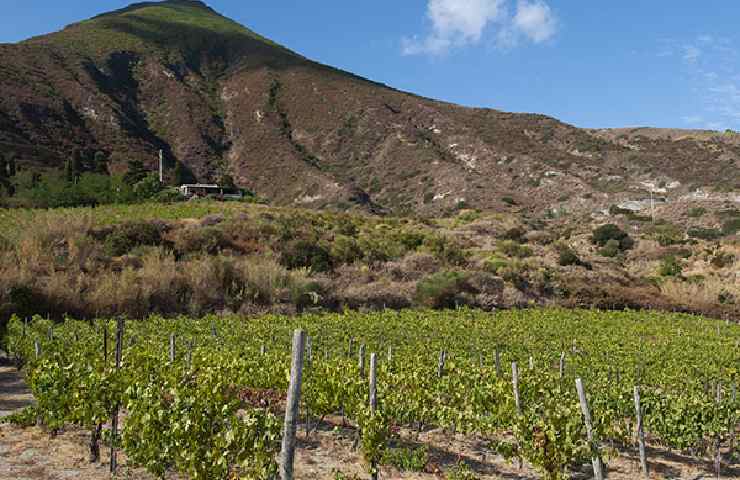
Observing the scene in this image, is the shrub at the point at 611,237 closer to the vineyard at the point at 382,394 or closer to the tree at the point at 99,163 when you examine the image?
the vineyard at the point at 382,394

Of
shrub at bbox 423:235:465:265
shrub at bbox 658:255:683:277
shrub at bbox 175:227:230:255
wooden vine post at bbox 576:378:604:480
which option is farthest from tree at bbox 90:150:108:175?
wooden vine post at bbox 576:378:604:480

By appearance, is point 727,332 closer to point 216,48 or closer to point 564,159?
point 564,159

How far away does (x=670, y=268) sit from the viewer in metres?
41.4

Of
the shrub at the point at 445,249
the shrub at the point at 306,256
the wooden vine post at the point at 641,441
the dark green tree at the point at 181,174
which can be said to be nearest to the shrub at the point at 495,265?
the shrub at the point at 445,249

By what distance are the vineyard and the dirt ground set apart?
10.7 inches

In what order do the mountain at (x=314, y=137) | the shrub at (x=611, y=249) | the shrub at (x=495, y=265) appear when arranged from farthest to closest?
1. the mountain at (x=314, y=137)
2. the shrub at (x=611, y=249)
3. the shrub at (x=495, y=265)

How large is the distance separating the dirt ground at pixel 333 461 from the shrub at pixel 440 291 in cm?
1949

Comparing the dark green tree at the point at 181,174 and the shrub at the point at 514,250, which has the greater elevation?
the dark green tree at the point at 181,174

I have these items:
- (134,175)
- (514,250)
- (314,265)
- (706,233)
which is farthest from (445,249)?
(134,175)

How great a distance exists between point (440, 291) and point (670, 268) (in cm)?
2081

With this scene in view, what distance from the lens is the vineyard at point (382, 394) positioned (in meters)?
6.86

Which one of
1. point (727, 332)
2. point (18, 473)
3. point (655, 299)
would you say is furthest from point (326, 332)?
point (655, 299)

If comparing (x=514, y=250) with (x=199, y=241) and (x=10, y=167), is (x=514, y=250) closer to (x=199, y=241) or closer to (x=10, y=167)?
(x=199, y=241)

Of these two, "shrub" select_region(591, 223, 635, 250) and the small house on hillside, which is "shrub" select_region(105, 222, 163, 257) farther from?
"shrub" select_region(591, 223, 635, 250)
